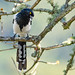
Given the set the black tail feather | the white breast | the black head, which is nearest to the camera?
the black head

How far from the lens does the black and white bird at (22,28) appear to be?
6148mm

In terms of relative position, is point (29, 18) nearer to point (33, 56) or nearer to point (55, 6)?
point (55, 6)

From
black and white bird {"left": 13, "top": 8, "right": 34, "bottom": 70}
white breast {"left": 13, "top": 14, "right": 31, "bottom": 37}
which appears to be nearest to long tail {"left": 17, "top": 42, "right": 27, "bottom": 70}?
black and white bird {"left": 13, "top": 8, "right": 34, "bottom": 70}

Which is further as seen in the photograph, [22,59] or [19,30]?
[19,30]

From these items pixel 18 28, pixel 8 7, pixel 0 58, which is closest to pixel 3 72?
pixel 0 58

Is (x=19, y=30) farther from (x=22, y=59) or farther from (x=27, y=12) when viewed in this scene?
(x=22, y=59)

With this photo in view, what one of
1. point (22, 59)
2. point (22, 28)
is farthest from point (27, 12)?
point (22, 59)

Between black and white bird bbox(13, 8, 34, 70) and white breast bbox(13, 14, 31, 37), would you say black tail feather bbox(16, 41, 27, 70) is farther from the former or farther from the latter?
white breast bbox(13, 14, 31, 37)

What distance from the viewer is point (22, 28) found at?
21.6 ft

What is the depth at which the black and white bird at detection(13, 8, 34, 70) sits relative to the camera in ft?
20.2

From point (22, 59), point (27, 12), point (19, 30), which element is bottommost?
point (22, 59)

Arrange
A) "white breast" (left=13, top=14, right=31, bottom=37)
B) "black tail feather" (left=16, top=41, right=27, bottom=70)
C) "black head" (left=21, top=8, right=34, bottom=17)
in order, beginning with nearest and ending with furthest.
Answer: "black head" (left=21, top=8, right=34, bottom=17)
"black tail feather" (left=16, top=41, right=27, bottom=70)
"white breast" (left=13, top=14, right=31, bottom=37)

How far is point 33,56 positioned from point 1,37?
20.7 inches

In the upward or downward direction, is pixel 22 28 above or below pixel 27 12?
below
